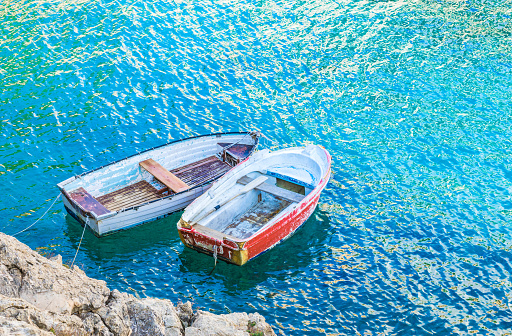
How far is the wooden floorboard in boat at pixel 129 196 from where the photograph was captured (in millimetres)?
22281

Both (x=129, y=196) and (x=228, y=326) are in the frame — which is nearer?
(x=228, y=326)

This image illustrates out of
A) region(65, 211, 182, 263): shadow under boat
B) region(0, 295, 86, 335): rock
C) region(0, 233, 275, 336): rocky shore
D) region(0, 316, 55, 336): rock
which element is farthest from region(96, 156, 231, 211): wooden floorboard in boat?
region(0, 316, 55, 336): rock

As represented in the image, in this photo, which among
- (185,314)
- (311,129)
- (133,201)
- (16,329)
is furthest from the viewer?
(311,129)

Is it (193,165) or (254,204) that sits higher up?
(193,165)

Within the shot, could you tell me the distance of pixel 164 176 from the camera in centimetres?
2302

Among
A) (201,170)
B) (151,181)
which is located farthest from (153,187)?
(201,170)

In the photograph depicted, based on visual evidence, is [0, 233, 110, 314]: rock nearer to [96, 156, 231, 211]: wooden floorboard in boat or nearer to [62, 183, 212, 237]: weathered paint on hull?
[62, 183, 212, 237]: weathered paint on hull

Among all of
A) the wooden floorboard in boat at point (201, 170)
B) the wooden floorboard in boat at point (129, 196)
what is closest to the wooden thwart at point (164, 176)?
the wooden floorboard in boat at point (129, 196)

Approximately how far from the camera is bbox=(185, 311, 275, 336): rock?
1380cm

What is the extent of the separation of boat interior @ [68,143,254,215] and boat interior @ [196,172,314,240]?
1.47m

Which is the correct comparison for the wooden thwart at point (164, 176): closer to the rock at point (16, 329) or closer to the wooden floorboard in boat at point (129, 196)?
the wooden floorboard in boat at point (129, 196)

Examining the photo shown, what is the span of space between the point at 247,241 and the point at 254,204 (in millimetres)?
4310

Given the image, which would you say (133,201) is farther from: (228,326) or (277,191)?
(228,326)

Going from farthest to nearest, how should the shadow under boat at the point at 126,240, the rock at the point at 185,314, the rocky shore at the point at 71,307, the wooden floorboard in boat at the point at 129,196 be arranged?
the wooden floorboard in boat at the point at 129,196 < the shadow under boat at the point at 126,240 < the rock at the point at 185,314 < the rocky shore at the point at 71,307
